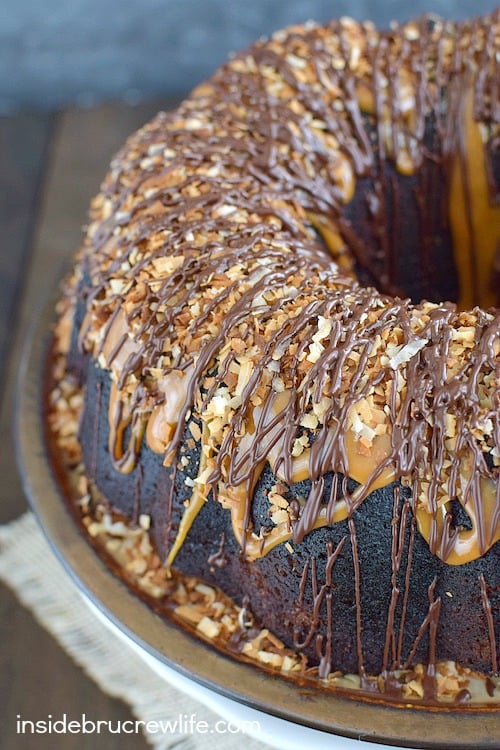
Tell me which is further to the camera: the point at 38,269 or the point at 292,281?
the point at 38,269

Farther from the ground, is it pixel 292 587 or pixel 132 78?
pixel 132 78

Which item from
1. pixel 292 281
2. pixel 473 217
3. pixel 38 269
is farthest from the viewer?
pixel 38 269

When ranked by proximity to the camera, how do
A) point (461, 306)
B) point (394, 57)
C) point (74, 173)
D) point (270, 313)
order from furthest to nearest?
point (74, 173), point (461, 306), point (394, 57), point (270, 313)

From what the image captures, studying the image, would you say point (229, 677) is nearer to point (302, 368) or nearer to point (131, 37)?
point (302, 368)

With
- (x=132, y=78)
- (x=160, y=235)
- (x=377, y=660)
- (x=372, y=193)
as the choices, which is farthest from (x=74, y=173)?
(x=377, y=660)

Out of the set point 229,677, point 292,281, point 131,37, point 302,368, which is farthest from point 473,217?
point 131,37

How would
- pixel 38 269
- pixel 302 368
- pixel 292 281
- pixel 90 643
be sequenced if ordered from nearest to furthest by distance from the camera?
pixel 302 368 < pixel 292 281 < pixel 90 643 < pixel 38 269

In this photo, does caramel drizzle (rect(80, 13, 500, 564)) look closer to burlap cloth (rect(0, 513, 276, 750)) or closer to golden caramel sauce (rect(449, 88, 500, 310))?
golden caramel sauce (rect(449, 88, 500, 310))

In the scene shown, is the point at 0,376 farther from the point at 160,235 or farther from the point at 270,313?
the point at 270,313

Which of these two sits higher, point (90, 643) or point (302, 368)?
point (302, 368)
